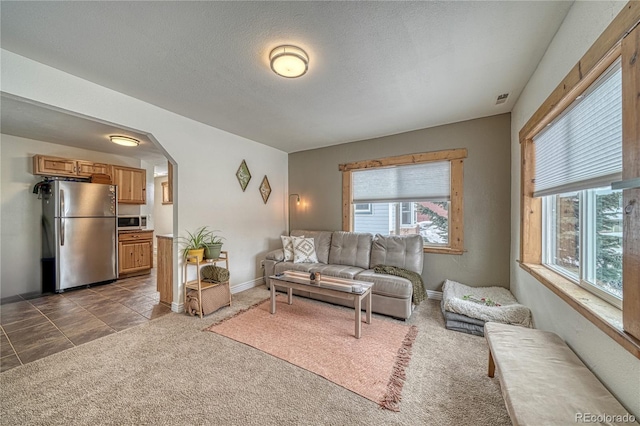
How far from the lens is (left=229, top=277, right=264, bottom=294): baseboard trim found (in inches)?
153

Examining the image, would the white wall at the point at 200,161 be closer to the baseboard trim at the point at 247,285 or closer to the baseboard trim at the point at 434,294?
the baseboard trim at the point at 247,285

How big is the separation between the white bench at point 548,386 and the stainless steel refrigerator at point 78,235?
582 centimetres

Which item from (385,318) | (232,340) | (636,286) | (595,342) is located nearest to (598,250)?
(595,342)

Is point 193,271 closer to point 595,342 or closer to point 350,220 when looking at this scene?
point 350,220

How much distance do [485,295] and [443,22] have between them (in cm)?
301

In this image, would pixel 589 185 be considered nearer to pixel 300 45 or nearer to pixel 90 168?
pixel 300 45

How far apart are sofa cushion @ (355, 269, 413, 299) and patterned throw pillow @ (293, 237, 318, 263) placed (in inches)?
43.5

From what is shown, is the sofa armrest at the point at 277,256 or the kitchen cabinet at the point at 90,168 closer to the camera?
the sofa armrest at the point at 277,256

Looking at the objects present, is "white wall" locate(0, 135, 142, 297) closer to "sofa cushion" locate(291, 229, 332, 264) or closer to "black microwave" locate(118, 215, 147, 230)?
"black microwave" locate(118, 215, 147, 230)

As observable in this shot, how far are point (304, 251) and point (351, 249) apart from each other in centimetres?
80

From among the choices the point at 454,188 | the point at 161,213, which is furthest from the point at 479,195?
the point at 161,213

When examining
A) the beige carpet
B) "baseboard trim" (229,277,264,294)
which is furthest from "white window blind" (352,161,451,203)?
"baseboard trim" (229,277,264,294)

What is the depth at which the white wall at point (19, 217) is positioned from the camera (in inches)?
144

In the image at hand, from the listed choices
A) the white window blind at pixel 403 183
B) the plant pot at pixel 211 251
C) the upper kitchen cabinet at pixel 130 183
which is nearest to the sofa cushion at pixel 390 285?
the white window blind at pixel 403 183
